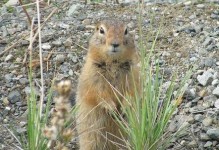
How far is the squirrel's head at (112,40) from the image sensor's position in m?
4.14

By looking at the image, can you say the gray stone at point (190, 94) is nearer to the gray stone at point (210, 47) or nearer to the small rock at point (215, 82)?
the small rock at point (215, 82)

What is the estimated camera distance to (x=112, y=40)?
13.6 feet

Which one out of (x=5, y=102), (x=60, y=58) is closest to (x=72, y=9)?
(x=60, y=58)

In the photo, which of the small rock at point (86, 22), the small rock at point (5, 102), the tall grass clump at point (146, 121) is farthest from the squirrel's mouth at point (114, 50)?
the small rock at point (86, 22)

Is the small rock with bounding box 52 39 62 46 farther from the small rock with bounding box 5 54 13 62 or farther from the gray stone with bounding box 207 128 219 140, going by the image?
the gray stone with bounding box 207 128 219 140

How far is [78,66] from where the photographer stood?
5.65m

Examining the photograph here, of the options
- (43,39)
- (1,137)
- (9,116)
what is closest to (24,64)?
(43,39)

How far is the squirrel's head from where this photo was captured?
414cm

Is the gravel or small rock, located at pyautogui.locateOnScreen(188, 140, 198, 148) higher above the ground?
the gravel

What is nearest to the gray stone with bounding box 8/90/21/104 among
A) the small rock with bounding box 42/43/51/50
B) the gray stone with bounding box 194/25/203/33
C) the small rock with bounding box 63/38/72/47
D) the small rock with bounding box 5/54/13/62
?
the small rock with bounding box 5/54/13/62

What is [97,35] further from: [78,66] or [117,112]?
[78,66]

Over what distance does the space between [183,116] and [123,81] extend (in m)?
0.69

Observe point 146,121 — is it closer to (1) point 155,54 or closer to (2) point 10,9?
(1) point 155,54

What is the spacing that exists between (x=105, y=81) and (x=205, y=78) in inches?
48.6
